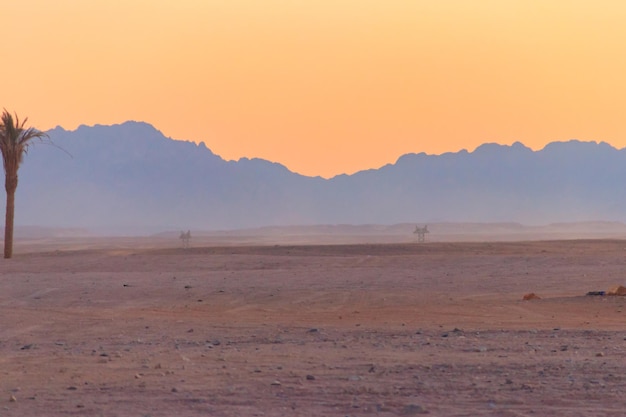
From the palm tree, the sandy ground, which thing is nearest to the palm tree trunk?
the palm tree

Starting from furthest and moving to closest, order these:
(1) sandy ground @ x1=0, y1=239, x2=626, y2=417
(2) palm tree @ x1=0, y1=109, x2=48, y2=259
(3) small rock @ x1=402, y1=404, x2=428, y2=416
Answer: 1. (2) palm tree @ x1=0, y1=109, x2=48, y2=259
2. (1) sandy ground @ x1=0, y1=239, x2=626, y2=417
3. (3) small rock @ x1=402, y1=404, x2=428, y2=416

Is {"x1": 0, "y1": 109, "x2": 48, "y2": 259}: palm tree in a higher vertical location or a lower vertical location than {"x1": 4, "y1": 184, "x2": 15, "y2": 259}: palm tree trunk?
higher

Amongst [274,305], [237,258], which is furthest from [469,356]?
[237,258]

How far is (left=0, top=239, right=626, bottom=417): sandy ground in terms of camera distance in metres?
11.1

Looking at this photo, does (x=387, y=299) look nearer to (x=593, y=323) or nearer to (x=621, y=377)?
(x=593, y=323)

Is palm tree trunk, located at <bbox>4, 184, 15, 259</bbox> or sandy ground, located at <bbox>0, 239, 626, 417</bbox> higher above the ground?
palm tree trunk, located at <bbox>4, 184, 15, 259</bbox>

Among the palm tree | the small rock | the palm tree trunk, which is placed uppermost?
the palm tree

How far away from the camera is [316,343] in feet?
51.0

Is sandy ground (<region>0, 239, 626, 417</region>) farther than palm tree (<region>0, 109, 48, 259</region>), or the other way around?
palm tree (<region>0, 109, 48, 259</region>)

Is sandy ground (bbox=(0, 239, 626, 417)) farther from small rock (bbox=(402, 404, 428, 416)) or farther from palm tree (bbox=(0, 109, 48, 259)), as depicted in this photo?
palm tree (bbox=(0, 109, 48, 259))

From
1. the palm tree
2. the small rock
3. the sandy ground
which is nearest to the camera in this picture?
the small rock

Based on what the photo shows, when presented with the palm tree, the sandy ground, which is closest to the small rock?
the sandy ground

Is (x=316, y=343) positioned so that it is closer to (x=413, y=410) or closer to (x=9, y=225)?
(x=413, y=410)

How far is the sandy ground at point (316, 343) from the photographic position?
36.5ft
